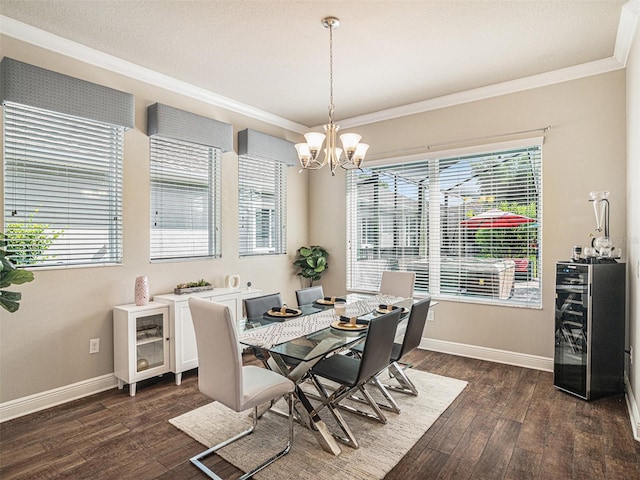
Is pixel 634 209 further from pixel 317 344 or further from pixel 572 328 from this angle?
pixel 317 344

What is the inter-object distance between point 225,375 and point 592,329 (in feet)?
9.44

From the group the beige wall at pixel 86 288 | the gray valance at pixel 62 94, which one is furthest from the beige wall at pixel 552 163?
the gray valance at pixel 62 94

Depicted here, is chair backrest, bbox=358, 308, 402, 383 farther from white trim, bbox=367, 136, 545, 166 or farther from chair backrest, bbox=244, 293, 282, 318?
white trim, bbox=367, 136, 545, 166

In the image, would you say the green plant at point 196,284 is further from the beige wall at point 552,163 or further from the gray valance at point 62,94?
the beige wall at point 552,163

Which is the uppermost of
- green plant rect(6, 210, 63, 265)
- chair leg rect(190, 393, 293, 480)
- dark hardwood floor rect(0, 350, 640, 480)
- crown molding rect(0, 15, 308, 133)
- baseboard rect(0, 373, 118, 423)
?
crown molding rect(0, 15, 308, 133)

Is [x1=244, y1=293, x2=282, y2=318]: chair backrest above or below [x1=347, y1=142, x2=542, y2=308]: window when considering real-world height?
below

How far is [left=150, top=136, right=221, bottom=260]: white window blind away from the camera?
12.3ft

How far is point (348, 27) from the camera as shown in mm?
2867

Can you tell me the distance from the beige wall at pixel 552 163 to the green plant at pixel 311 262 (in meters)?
1.62

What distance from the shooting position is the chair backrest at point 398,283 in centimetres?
393

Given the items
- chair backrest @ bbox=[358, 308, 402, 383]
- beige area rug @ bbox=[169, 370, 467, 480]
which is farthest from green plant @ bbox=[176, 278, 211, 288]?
chair backrest @ bbox=[358, 308, 402, 383]

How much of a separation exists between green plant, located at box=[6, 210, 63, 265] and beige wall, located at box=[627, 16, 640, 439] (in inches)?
174

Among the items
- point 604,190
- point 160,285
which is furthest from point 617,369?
point 160,285

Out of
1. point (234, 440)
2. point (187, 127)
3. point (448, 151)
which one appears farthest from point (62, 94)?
point (448, 151)
